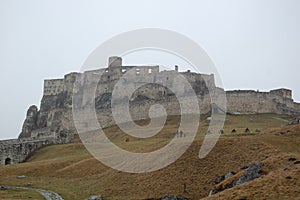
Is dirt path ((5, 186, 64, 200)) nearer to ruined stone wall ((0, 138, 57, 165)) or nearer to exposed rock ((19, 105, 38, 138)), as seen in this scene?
ruined stone wall ((0, 138, 57, 165))

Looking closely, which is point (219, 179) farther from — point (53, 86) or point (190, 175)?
point (53, 86)

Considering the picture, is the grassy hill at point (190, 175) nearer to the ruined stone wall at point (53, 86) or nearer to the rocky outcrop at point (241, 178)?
the rocky outcrop at point (241, 178)

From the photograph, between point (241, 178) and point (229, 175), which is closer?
point (241, 178)

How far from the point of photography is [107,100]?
10619 centimetres

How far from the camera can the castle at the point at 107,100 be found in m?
78.1

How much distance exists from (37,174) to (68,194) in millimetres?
13597

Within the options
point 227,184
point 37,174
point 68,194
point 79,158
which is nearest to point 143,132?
point 79,158

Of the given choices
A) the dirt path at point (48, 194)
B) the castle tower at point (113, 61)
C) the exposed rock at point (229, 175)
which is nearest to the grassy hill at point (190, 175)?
the dirt path at point (48, 194)

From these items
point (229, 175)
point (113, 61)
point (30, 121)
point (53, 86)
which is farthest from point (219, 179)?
point (53, 86)

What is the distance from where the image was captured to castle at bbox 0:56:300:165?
7806 centimetres

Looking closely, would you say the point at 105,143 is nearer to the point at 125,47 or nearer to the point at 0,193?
the point at 125,47

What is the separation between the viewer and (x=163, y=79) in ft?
350

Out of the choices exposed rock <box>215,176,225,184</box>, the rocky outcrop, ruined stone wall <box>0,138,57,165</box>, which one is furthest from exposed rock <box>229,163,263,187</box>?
ruined stone wall <box>0,138,57,165</box>

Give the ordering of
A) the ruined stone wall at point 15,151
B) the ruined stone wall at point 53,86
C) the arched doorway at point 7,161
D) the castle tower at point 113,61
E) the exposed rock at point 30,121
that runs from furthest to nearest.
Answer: the ruined stone wall at point 53,86
the castle tower at point 113,61
the exposed rock at point 30,121
the arched doorway at point 7,161
the ruined stone wall at point 15,151
